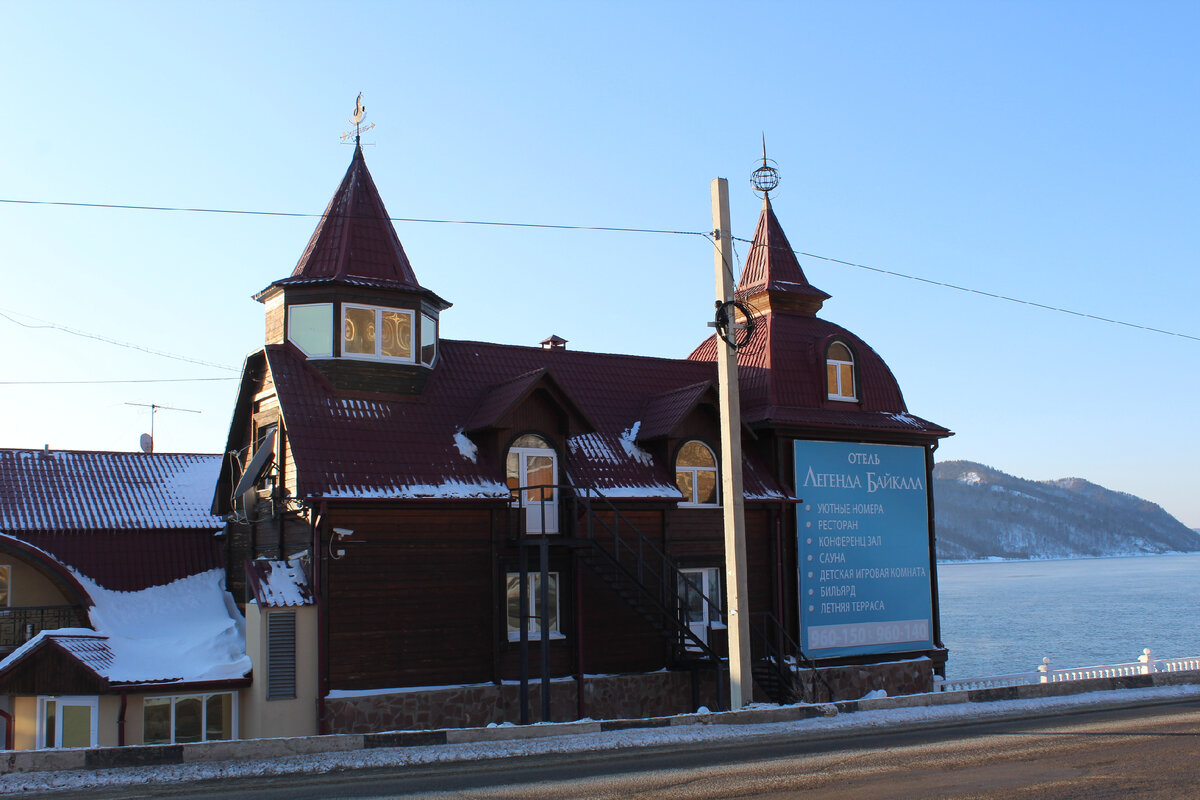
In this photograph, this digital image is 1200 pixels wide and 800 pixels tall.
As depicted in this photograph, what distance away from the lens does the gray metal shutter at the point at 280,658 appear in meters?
17.4

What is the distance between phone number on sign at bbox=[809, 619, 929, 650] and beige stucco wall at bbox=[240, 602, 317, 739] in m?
10.9

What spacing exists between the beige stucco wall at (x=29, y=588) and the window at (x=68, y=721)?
2.71 metres

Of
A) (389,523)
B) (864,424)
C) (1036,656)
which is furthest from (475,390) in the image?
(1036,656)

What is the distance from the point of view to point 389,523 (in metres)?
18.5

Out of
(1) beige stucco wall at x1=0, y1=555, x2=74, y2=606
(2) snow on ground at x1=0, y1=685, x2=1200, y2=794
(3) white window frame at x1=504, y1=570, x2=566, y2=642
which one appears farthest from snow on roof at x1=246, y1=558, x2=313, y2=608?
(2) snow on ground at x1=0, y1=685, x2=1200, y2=794

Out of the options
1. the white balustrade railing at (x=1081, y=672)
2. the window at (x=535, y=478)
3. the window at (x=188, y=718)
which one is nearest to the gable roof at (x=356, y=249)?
the window at (x=535, y=478)

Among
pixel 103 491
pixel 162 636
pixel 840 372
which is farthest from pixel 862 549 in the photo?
pixel 103 491

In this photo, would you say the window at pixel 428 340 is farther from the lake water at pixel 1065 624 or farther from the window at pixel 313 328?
the lake water at pixel 1065 624

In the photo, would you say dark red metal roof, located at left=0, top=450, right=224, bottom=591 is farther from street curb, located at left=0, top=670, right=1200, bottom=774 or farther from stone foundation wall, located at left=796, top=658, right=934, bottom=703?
stone foundation wall, located at left=796, top=658, right=934, bottom=703

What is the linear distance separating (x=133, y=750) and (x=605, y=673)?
11.0 meters

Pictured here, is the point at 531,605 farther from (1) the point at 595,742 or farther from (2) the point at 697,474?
(1) the point at 595,742

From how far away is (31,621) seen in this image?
19.9 metres

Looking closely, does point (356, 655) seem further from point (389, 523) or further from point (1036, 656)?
point (1036, 656)

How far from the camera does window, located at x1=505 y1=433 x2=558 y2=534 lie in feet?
65.9
